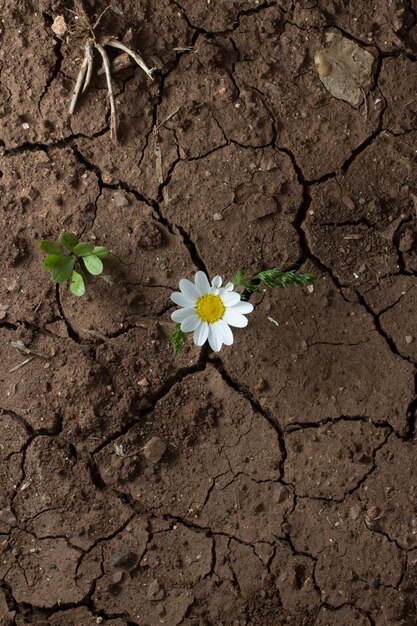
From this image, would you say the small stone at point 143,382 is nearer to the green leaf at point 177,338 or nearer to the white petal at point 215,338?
the green leaf at point 177,338

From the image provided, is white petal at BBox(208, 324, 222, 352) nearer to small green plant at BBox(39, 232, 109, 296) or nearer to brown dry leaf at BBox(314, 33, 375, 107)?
small green plant at BBox(39, 232, 109, 296)

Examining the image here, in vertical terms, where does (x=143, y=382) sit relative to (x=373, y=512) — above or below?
above

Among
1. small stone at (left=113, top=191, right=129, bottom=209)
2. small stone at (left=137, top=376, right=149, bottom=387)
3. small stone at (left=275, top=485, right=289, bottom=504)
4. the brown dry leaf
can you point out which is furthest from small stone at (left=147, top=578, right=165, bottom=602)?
the brown dry leaf

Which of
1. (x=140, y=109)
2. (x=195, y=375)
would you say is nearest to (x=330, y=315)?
(x=195, y=375)

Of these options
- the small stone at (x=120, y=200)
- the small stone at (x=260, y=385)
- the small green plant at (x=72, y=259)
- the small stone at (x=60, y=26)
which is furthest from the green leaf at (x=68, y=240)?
the small stone at (x=260, y=385)

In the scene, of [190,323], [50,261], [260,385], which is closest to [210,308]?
[190,323]

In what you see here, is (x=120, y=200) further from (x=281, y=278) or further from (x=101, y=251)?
(x=281, y=278)
